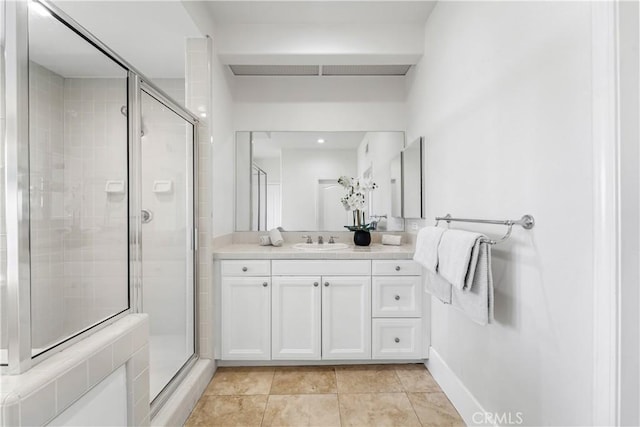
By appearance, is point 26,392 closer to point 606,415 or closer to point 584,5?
point 606,415

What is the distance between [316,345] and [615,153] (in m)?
1.91

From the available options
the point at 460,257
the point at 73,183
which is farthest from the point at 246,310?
the point at 460,257

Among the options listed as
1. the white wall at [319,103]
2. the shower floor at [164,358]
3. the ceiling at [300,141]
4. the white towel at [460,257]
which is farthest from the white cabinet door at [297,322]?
the white wall at [319,103]

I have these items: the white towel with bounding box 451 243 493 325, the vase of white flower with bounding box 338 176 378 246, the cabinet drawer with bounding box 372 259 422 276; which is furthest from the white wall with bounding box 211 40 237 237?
the white towel with bounding box 451 243 493 325

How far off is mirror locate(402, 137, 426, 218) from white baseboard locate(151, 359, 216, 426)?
6.10 feet

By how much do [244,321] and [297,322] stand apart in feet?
1.23

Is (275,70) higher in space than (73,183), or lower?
higher

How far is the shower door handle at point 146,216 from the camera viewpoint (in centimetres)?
148

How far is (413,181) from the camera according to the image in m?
2.45

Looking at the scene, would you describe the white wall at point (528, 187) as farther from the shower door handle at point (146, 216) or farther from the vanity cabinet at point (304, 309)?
the shower door handle at point (146, 216)

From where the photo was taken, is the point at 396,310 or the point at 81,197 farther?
the point at 396,310

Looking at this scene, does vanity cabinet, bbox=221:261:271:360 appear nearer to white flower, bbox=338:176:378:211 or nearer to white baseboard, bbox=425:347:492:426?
white flower, bbox=338:176:378:211

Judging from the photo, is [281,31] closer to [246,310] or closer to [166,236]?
[166,236]

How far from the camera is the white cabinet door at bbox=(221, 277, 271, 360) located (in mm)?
2148
